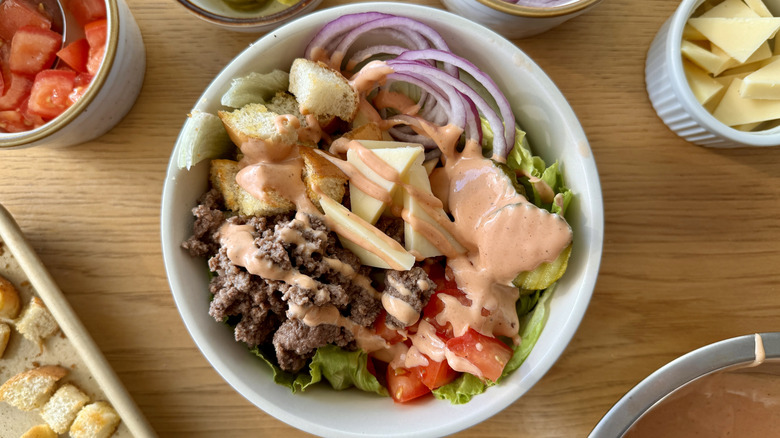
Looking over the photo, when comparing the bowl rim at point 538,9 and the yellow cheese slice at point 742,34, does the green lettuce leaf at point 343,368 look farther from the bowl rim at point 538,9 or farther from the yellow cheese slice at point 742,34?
the yellow cheese slice at point 742,34

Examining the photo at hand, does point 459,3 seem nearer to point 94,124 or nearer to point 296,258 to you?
point 296,258

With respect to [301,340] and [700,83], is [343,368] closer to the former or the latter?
[301,340]

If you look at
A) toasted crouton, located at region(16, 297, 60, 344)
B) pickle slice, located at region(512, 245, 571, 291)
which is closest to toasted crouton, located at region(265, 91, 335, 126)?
pickle slice, located at region(512, 245, 571, 291)

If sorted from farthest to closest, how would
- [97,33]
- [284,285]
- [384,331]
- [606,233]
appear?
[606,233] → [97,33] → [384,331] → [284,285]

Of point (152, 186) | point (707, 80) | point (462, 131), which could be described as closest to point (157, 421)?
point (152, 186)

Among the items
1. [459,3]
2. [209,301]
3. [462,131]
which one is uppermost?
[459,3]

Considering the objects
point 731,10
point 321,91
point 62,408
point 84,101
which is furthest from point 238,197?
point 731,10
